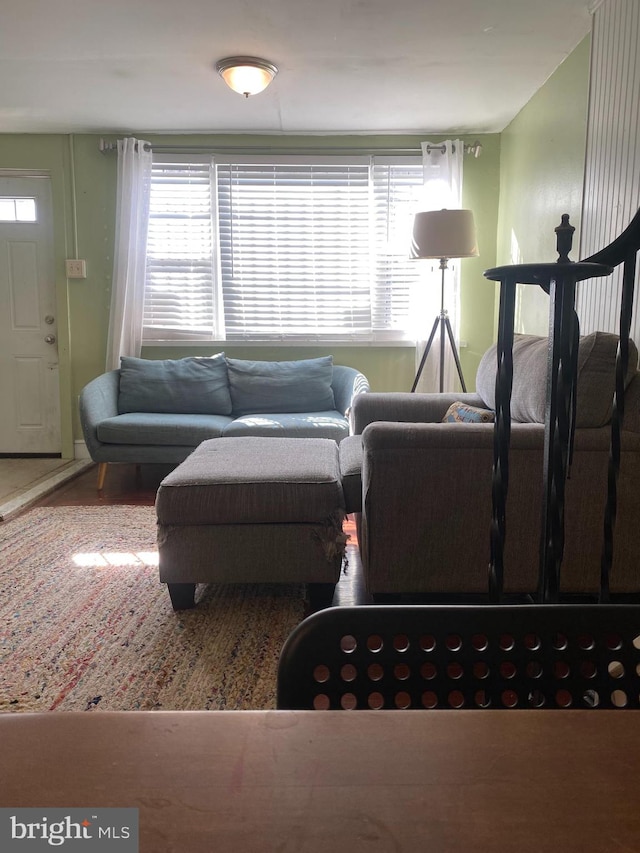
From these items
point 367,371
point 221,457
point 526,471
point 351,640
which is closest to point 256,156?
point 367,371

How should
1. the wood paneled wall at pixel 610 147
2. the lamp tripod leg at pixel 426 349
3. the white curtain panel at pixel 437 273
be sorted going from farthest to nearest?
the white curtain panel at pixel 437 273
the lamp tripod leg at pixel 426 349
the wood paneled wall at pixel 610 147

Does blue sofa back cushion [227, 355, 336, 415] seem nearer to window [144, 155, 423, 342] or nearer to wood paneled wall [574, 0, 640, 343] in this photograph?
window [144, 155, 423, 342]

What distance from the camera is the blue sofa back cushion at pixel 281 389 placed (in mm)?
4398

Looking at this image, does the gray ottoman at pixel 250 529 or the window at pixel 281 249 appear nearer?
the gray ottoman at pixel 250 529

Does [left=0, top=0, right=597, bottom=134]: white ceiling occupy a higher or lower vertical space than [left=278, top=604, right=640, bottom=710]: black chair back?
higher

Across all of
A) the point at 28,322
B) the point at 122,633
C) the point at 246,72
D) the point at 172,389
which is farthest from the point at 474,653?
the point at 28,322

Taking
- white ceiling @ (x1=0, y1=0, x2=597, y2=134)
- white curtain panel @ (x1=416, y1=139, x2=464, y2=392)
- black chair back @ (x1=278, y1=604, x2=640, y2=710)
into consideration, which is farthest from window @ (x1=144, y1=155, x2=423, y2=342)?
black chair back @ (x1=278, y1=604, x2=640, y2=710)

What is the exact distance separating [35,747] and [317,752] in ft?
0.48

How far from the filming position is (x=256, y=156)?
4.65 meters

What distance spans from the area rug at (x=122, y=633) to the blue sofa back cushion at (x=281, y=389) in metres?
1.58

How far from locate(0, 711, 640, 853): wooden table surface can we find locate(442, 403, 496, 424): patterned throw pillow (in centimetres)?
222

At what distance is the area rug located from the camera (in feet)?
5.70

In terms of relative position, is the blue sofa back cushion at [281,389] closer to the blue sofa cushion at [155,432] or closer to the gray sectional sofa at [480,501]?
the blue sofa cushion at [155,432]

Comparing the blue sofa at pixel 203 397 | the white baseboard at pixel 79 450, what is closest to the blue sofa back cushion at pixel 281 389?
the blue sofa at pixel 203 397
